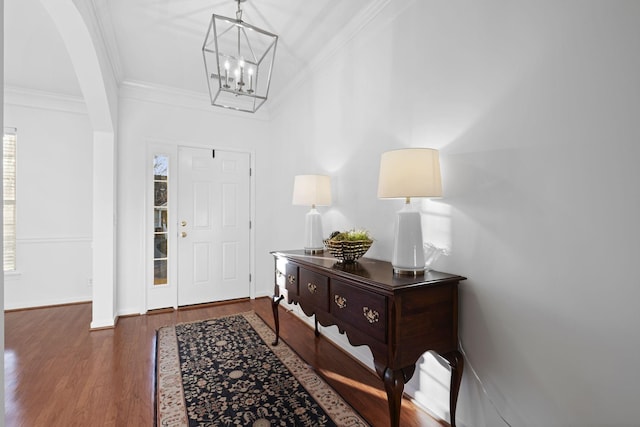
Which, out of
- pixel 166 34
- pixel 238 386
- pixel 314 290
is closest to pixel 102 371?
pixel 238 386

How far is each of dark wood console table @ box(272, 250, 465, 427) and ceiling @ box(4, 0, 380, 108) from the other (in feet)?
6.18

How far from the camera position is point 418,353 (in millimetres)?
1472

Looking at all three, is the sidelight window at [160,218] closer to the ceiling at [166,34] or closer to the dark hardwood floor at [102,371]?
the dark hardwood floor at [102,371]

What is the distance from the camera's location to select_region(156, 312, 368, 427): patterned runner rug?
174 centimetres

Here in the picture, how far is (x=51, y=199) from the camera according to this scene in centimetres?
384

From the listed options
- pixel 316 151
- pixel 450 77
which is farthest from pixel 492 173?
pixel 316 151

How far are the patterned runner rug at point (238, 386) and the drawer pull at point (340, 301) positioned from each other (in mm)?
631

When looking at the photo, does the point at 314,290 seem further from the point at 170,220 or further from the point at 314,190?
the point at 170,220

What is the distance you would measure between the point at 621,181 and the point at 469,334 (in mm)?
954

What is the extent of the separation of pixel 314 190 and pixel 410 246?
115cm

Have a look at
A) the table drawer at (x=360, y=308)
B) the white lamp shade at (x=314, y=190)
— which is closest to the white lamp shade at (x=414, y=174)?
the table drawer at (x=360, y=308)

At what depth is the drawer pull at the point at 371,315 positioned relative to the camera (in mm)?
1485

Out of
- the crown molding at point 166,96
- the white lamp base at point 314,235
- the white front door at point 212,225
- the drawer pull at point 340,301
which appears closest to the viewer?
the drawer pull at point 340,301

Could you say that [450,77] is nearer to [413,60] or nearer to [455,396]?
[413,60]
